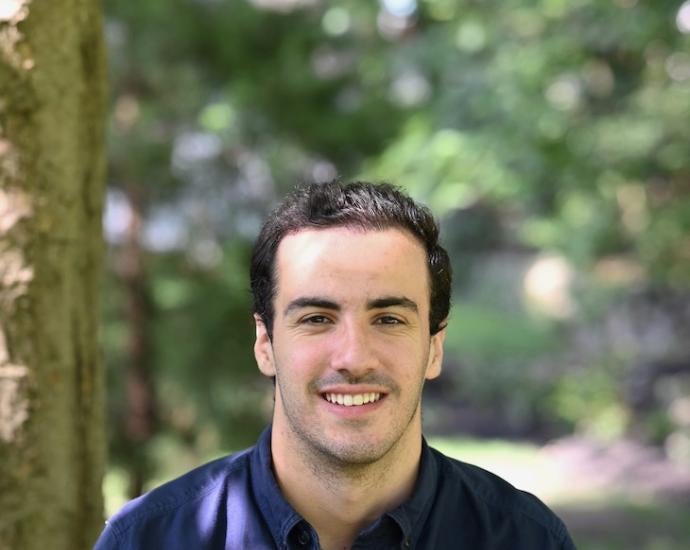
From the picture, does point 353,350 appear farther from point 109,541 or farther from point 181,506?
point 109,541

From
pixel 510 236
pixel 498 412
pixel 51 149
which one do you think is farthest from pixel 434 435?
pixel 51 149

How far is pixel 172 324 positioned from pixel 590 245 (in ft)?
15.0

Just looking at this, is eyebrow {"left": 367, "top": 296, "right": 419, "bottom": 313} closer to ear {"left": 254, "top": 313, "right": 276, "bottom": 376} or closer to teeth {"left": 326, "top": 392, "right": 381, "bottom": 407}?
teeth {"left": 326, "top": 392, "right": 381, "bottom": 407}

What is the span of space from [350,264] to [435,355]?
0.33 meters

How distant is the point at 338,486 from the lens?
1.79 m

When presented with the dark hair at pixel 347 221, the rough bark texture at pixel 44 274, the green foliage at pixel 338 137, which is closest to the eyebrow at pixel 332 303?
the dark hair at pixel 347 221

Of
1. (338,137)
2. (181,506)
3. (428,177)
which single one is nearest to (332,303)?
(181,506)

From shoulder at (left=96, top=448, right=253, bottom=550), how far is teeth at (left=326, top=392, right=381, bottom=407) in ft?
0.87

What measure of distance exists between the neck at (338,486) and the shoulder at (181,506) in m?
0.09

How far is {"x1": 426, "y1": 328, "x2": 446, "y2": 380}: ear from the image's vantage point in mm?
1951

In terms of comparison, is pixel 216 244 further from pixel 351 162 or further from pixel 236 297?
pixel 351 162

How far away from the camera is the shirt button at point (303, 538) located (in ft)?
5.89

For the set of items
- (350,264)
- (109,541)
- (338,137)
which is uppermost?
(338,137)

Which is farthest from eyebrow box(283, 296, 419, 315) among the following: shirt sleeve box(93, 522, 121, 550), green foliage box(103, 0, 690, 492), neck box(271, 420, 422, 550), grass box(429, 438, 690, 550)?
grass box(429, 438, 690, 550)
